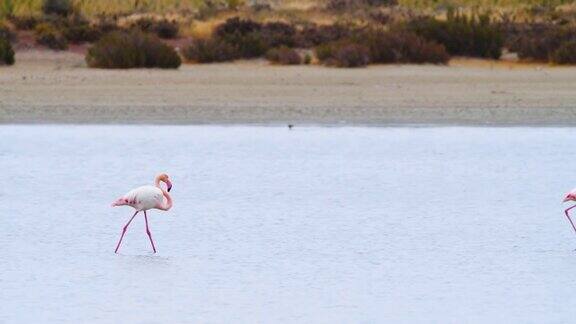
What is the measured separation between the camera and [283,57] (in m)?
24.0

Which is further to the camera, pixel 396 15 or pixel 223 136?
pixel 396 15

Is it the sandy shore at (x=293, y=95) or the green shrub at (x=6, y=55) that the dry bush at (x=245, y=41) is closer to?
the sandy shore at (x=293, y=95)

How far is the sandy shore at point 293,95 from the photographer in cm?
1895

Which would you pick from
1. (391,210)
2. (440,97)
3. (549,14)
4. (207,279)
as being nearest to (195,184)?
(391,210)

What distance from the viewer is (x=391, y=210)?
12.8m

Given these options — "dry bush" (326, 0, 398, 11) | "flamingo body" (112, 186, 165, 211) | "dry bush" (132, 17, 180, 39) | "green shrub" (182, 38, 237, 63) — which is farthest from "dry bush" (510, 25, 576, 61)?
"dry bush" (326, 0, 398, 11)

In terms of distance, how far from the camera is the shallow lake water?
8844 mm

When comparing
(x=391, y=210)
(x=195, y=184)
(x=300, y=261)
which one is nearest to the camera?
(x=300, y=261)

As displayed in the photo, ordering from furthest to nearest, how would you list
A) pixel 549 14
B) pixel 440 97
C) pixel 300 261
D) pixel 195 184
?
pixel 549 14, pixel 440 97, pixel 195 184, pixel 300 261

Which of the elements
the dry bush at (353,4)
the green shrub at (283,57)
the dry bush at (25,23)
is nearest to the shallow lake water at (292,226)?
the green shrub at (283,57)

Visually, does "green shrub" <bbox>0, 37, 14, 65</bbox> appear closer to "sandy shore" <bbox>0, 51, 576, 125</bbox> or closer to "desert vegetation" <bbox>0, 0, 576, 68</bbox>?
"sandy shore" <bbox>0, 51, 576, 125</bbox>

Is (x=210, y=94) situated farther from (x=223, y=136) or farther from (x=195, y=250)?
(x=195, y=250)

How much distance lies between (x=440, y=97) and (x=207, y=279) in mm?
10920

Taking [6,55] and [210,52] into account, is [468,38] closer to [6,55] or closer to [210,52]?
[210,52]
